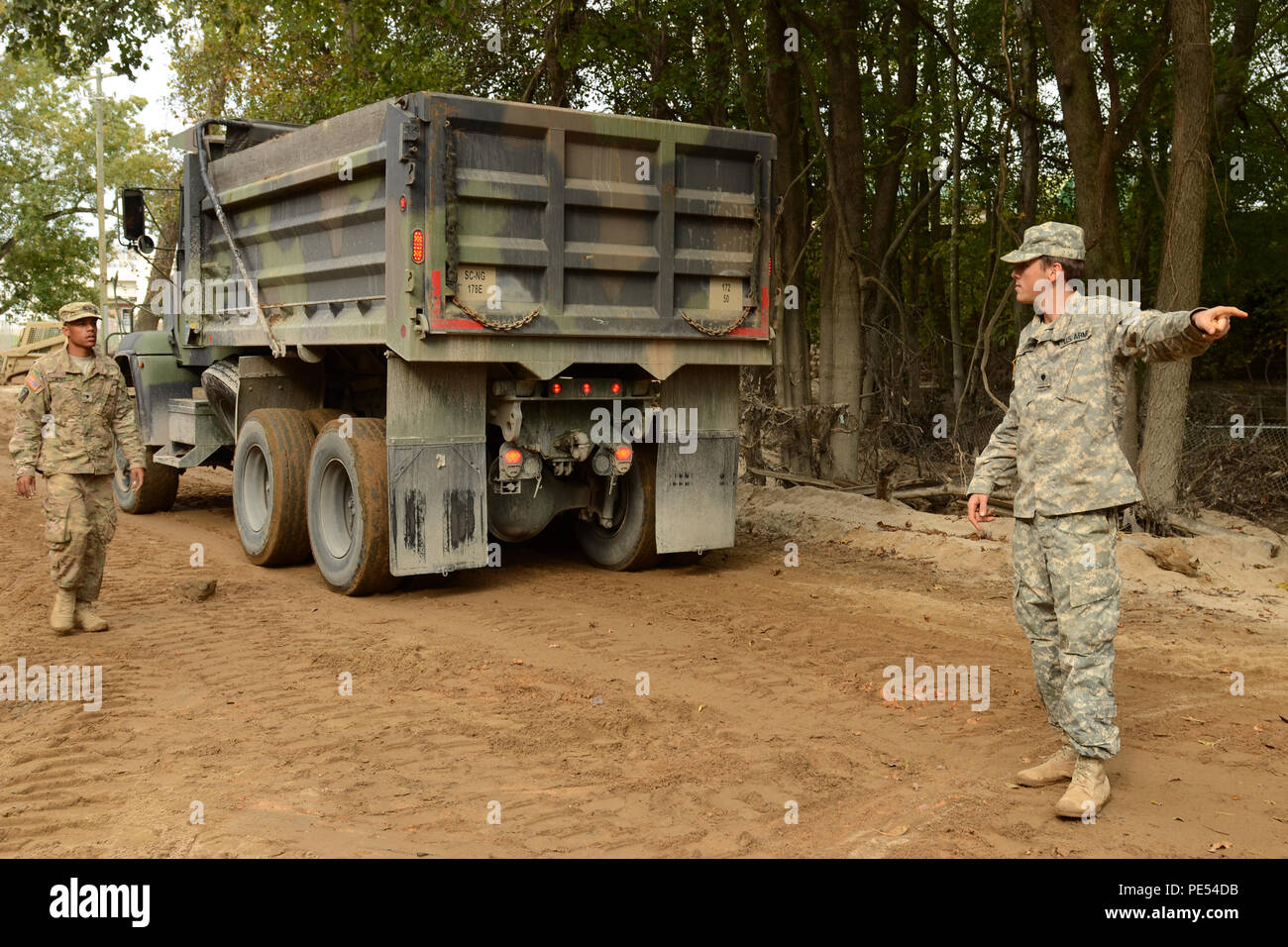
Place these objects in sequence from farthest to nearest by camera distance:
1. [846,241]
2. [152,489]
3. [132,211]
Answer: [846,241] < [152,489] < [132,211]

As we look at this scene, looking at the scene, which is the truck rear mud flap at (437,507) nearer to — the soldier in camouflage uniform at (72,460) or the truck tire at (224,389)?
the soldier in camouflage uniform at (72,460)

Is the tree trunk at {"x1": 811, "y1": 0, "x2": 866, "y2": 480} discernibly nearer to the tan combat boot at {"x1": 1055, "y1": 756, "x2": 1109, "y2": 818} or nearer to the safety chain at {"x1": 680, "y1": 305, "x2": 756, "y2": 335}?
the safety chain at {"x1": 680, "y1": 305, "x2": 756, "y2": 335}

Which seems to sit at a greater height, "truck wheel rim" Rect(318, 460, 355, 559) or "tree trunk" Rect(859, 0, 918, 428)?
"tree trunk" Rect(859, 0, 918, 428)

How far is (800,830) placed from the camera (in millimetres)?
4496

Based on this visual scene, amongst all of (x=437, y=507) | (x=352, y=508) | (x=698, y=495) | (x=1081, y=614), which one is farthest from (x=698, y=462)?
(x=1081, y=614)

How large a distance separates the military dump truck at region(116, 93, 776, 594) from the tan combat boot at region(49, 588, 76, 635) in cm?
172

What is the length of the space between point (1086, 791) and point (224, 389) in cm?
→ 775

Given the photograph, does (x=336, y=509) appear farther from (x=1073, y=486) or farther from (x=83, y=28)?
(x=83, y=28)

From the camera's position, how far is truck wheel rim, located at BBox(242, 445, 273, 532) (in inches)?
383

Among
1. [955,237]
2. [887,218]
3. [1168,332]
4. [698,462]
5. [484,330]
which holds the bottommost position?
[698,462]

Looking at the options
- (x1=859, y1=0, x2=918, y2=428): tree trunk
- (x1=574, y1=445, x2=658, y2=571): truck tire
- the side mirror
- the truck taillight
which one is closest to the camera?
the truck taillight

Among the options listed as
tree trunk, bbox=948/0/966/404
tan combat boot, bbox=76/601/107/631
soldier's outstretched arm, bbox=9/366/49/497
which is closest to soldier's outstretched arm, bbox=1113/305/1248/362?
tan combat boot, bbox=76/601/107/631

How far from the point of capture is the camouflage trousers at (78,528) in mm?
7352

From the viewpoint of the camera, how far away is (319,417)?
31.0 feet
